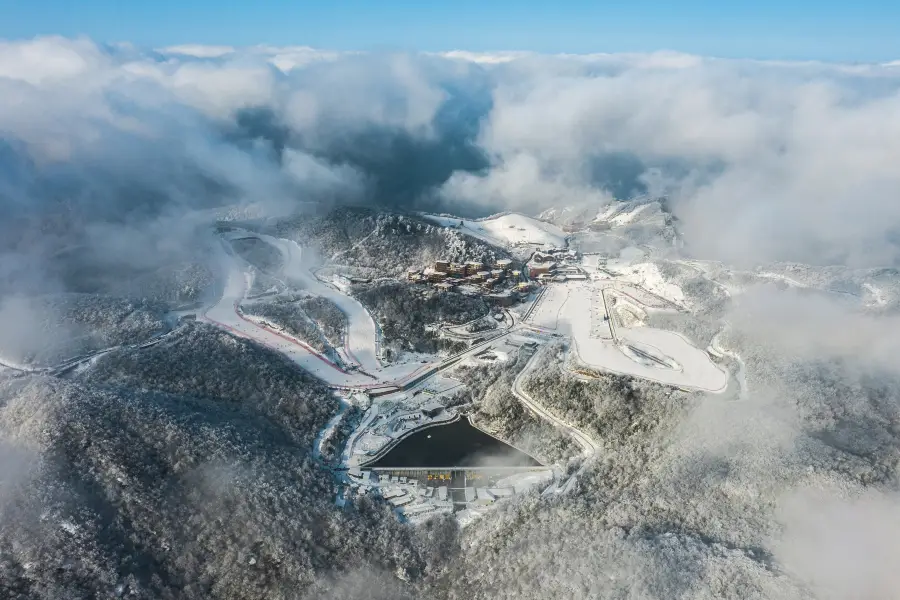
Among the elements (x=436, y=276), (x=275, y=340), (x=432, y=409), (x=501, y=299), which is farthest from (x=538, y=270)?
(x=275, y=340)

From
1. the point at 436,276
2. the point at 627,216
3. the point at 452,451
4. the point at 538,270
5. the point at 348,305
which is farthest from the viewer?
the point at 627,216

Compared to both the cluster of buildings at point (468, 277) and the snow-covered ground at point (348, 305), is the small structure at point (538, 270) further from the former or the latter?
the snow-covered ground at point (348, 305)

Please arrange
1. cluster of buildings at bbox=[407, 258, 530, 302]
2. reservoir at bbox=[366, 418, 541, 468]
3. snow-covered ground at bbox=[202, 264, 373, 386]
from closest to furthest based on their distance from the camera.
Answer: reservoir at bbox=[366, 418, 541, 468], snow-covered ground at bbox=[202, 264, 373, 386], cluster of buildings at bbox=[407, 258, 530, 302]

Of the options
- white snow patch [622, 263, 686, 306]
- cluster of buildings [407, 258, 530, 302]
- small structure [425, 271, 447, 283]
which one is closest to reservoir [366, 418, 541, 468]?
cluster of buildings [407, 258, 530, 302]

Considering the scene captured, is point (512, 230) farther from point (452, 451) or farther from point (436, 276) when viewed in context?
point (452, 451)

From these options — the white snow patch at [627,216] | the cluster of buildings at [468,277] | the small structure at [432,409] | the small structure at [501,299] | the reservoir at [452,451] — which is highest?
the cluster of buildings at [468,277]

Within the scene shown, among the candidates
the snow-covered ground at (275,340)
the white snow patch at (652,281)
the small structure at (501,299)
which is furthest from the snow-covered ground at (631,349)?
the snow-covered ground at (275,340)

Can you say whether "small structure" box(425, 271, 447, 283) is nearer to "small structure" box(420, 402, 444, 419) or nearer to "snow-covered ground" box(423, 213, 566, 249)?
"snow-covered ground" box(423, 213, 566, 249)
